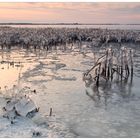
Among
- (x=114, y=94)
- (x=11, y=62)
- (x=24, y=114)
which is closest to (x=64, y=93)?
(x=114, y=94)

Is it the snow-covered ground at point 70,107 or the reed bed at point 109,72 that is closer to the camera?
the snow-covered ground at point 70,107

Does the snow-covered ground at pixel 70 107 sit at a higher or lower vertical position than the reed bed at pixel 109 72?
lower

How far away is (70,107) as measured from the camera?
42.4 feet

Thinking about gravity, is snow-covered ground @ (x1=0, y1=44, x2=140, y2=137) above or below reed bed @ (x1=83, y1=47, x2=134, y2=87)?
below

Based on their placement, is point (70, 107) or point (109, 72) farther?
point (109, 72)

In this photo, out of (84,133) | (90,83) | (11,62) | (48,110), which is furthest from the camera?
(11,62)

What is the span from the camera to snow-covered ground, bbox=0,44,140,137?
10398 millimetres

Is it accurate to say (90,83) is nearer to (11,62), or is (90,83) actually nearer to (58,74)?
(58,74)

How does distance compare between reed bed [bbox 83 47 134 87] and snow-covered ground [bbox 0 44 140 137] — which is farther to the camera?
reed bed [bbox 83 47 134 87]

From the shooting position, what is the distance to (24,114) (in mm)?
11383

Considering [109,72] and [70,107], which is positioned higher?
[109,72]

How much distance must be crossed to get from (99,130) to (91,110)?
2131 millimetres

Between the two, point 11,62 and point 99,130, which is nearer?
point 99,130

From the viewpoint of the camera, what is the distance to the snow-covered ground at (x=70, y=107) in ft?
34.1
